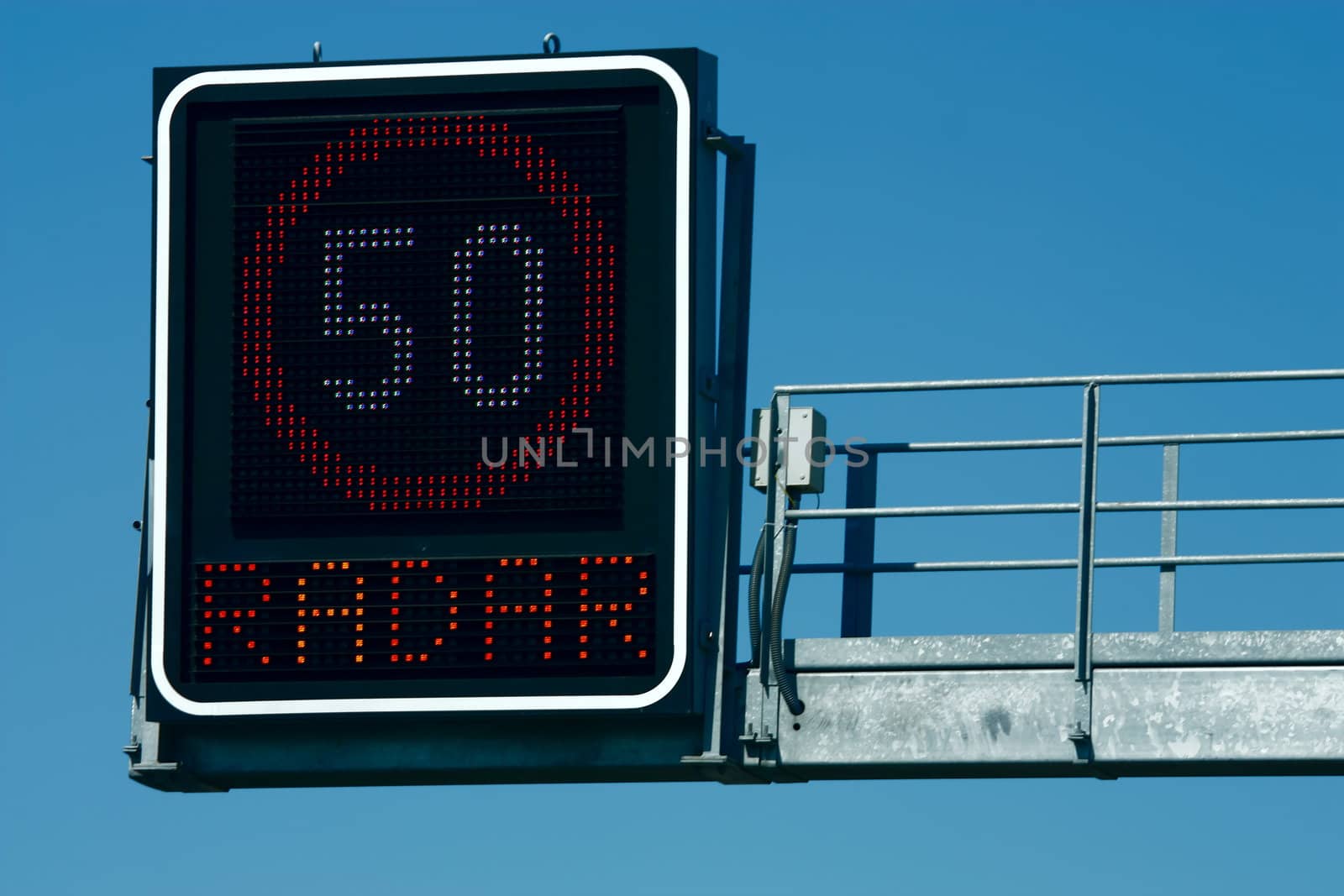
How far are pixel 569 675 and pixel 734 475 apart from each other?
59.1 inches

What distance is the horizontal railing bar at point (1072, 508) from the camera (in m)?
15.8

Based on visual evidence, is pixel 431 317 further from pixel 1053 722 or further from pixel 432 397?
pixel 1053 722

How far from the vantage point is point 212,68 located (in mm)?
17750

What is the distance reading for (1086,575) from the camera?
53.9ft

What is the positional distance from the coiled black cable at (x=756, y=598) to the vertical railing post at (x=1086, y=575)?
1.73 metres

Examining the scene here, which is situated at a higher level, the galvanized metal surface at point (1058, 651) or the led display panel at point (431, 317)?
the led display panel at point (431, 317)

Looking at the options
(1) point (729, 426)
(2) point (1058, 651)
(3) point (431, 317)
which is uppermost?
(3) point (431, 317)

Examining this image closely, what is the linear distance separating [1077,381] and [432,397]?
11.5ft

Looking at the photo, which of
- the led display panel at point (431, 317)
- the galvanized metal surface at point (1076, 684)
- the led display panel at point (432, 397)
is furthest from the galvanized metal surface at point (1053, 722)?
the led display panel at point (431, 317)

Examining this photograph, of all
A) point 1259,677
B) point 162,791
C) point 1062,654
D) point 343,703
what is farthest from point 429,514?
point 1259,677

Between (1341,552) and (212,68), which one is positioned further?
(212,68)

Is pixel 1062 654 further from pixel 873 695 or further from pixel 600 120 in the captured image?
pixel 600 120

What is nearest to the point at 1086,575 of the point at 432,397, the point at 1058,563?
the point at 1058,563

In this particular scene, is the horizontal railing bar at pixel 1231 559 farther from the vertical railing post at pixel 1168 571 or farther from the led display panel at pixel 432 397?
the led display panel at pixel 432 397
